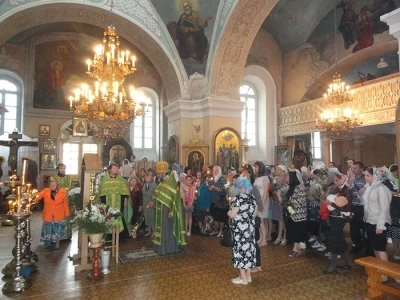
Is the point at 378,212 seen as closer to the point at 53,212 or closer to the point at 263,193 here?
the point at 263,193

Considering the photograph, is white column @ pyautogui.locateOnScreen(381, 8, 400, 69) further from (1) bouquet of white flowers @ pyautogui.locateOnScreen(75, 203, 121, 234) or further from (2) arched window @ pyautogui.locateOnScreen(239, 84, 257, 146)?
(2) arched window @ pyautogui.locateOnScreen(239, 84, 257, 146)

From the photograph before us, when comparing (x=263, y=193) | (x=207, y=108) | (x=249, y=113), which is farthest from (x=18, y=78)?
(x=263, y=193)

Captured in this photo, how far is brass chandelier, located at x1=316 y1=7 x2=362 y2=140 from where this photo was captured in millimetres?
11156

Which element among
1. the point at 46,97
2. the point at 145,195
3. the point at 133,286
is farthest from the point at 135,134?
the point at 133,286

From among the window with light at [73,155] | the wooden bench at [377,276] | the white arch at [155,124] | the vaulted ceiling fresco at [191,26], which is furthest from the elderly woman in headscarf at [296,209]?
the white arch at [155,124]

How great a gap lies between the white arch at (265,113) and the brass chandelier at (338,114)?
15.9 feet

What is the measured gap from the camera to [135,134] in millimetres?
16797

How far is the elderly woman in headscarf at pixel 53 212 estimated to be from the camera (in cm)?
625

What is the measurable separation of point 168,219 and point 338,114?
836cm

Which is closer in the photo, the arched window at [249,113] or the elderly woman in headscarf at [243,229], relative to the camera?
the elderly woman in headscarf at [243,229]

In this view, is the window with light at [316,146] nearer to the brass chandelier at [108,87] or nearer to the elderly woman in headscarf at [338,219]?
the brass chandelier at [108,87]

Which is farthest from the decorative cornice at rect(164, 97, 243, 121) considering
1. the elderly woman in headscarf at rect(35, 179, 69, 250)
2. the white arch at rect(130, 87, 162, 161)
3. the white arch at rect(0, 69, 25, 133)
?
the white arch at rect(0, 69, 25, 133)

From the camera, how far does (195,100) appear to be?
12.4 metres

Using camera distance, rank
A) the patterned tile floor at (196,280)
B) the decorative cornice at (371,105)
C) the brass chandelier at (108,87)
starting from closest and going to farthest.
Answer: the patterned tile floor at (196,280) < the brass chandelier at (108,87) < the decorative cornice at (371,105)
